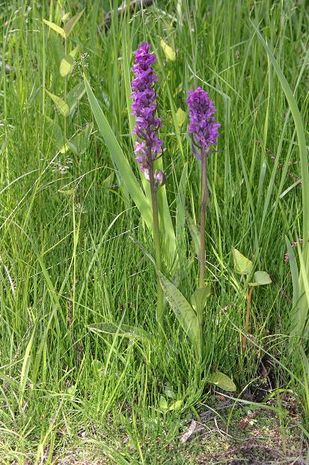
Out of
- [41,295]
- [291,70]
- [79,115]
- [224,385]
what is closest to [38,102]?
[79,115]

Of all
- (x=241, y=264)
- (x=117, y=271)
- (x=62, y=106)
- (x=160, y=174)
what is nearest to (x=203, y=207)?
(x=160, y=174)

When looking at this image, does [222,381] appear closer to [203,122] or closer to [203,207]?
[203,207]

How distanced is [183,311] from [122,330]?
13 cm

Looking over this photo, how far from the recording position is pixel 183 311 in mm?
1518

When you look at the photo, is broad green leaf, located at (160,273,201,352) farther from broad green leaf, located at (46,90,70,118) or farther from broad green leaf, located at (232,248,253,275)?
broad green leaf, located at (46,90,70,118)

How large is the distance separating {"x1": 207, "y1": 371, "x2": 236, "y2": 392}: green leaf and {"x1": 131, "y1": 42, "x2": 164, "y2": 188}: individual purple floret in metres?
0.45

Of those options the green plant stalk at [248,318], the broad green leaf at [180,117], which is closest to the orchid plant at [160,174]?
the green plant stalk at [248,318]

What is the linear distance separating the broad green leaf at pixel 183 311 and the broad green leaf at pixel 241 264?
151 mm

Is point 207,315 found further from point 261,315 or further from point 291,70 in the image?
point 291,70

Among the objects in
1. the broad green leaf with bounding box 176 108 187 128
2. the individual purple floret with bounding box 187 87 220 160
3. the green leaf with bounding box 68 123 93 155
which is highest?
the individual purple floret with bounding box 187 87 220 160

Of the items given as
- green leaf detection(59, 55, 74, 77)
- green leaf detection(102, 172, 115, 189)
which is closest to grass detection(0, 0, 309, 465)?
green leaf detection(102, 172, 115, 189)

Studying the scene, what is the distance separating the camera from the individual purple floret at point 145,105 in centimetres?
139

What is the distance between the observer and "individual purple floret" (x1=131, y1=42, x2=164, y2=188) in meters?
1.39

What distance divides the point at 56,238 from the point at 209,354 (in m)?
0.48
